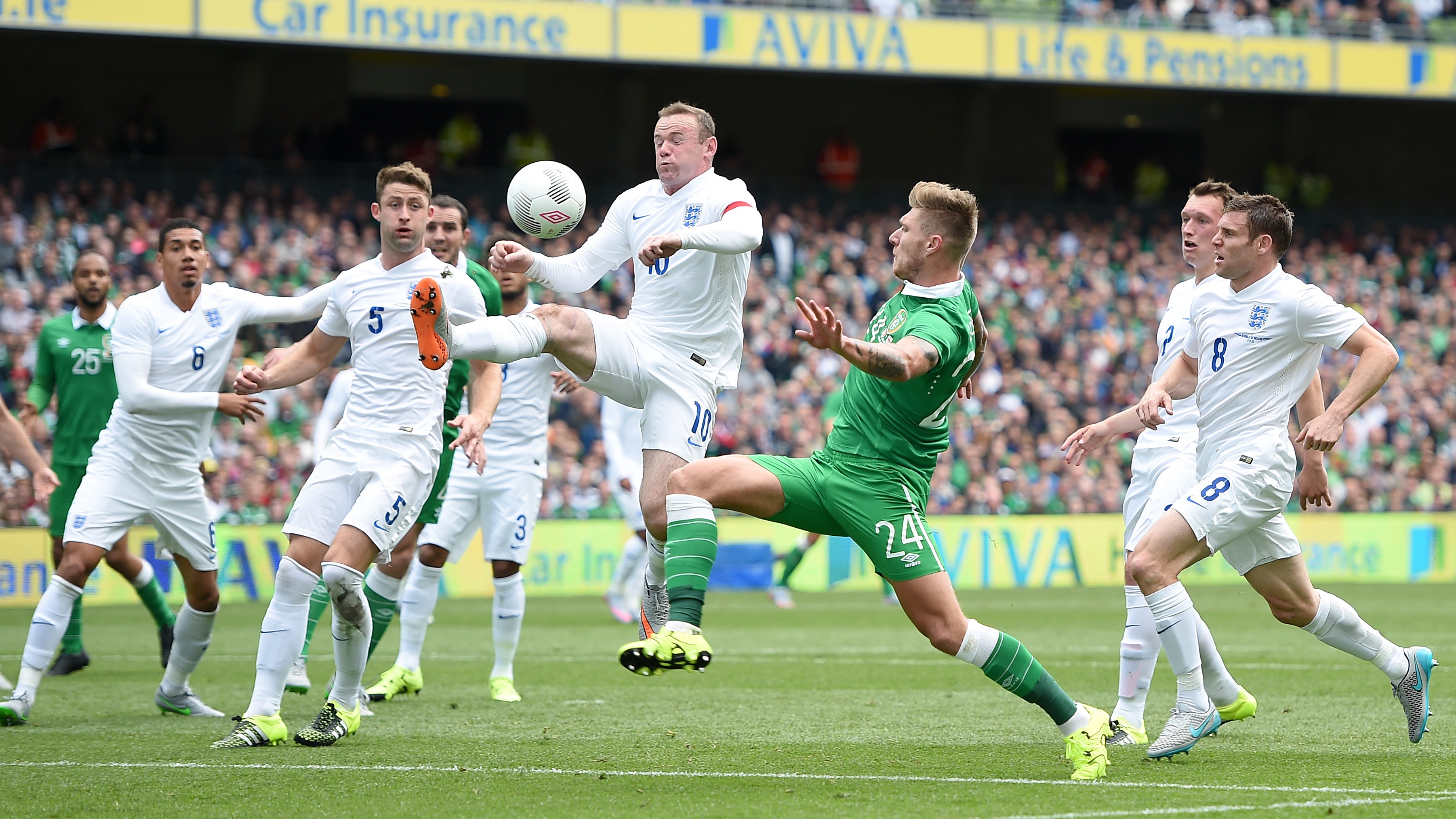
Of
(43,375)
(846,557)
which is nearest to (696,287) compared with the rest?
(43,375)

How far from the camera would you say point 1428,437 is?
26656 mm

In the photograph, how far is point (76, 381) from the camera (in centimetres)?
1110

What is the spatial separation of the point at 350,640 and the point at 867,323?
1971 cm

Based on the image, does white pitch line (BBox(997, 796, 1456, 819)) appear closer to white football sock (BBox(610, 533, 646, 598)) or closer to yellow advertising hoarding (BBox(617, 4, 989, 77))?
white football sock (BBox(610, 533, 646, 598))

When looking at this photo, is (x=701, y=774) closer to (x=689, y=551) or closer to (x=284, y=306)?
(x=689, y=551)

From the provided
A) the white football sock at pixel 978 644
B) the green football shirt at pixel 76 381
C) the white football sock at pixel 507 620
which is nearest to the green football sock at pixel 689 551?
the white football sock at pixel 978 644

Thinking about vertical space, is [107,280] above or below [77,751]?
above

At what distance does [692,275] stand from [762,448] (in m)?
15.8

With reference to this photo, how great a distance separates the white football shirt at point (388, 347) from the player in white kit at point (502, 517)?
1.79 metres

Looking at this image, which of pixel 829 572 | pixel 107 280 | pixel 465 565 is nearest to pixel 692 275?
pixel 107 280

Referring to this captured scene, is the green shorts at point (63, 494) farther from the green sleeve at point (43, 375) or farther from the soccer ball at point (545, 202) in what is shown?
the soccer ball at point (545, 202)

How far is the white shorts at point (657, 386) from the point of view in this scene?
7199 mm

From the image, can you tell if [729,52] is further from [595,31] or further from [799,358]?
[799,358]

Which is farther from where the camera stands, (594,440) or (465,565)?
(594,440)
